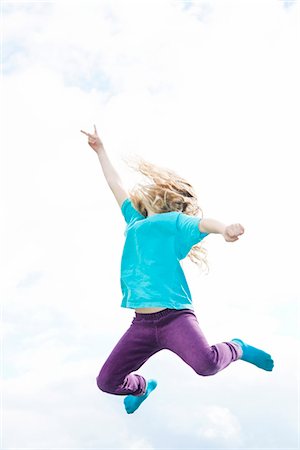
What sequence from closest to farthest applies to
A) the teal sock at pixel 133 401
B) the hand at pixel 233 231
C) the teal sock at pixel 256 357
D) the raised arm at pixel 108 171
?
the hand at pixel 233 231
the teal sock at pixel 256 357
the teal sock at pixel 133 401
the raised arm at pixel 108 171

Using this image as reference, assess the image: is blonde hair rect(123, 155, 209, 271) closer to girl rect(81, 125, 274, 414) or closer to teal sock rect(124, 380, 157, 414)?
girl rect(81, 125, 274, 414)

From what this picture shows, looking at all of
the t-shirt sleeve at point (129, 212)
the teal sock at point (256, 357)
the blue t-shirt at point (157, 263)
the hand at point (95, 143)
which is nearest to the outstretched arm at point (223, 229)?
the blue t-shirt at point (157, 263)

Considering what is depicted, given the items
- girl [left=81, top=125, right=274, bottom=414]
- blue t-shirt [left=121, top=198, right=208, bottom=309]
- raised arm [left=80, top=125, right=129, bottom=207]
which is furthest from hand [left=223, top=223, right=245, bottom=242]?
raised arm [left=80, top=125, right=129, bottom=207]

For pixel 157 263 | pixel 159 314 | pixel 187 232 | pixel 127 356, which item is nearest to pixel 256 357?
pixel 159 314

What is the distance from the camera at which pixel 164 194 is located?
6117 millimetres

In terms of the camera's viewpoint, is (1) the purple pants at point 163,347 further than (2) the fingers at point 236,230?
Yes

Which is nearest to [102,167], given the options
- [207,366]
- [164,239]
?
[164,239]

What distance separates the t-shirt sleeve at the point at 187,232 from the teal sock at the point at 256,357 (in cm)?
102

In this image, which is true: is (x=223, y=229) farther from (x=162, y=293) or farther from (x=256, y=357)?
(x=256, y=357)

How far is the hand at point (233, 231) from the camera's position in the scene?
16.1 ft

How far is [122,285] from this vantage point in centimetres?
602

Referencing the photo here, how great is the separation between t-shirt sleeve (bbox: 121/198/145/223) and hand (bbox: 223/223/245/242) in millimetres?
1448

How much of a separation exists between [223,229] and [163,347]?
1.28m

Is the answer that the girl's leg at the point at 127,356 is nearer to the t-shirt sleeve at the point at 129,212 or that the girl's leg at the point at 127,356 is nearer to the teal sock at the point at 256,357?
the teal sock at the point at 256,357
